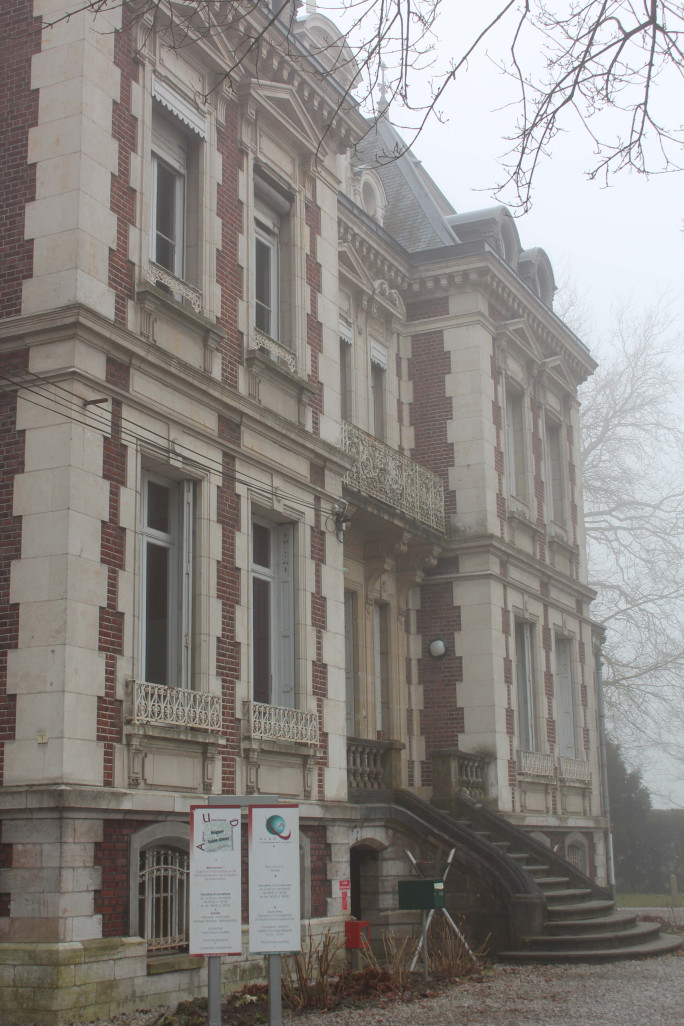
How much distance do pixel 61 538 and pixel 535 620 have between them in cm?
1367

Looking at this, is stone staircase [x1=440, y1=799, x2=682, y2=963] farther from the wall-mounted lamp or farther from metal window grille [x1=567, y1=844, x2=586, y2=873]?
metal window grille [x1=567, y1=844, x2=586, y2=873]

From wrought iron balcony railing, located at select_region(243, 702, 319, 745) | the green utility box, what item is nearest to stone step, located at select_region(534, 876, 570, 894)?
the green utility box

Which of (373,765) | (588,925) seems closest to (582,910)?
(588,925)

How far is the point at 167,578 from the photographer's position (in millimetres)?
12719

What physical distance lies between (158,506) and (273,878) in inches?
200

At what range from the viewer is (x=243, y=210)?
575 inches

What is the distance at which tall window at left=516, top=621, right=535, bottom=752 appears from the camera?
73.0 feet

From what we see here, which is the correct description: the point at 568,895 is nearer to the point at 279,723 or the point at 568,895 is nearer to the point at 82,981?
the point at 279,723

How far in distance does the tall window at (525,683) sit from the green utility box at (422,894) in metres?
8.87

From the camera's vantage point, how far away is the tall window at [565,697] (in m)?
24.3

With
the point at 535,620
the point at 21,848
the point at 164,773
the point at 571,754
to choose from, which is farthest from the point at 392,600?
the point at 21,848

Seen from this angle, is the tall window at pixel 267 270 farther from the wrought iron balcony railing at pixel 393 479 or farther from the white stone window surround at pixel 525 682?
the white stone window surround at pixel 525 682

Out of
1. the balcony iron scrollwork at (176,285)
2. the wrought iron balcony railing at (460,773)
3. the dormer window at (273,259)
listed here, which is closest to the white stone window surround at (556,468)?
the wrought iron balcony railing at (460,773)

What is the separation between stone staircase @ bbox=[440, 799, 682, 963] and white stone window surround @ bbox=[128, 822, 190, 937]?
541 cm
